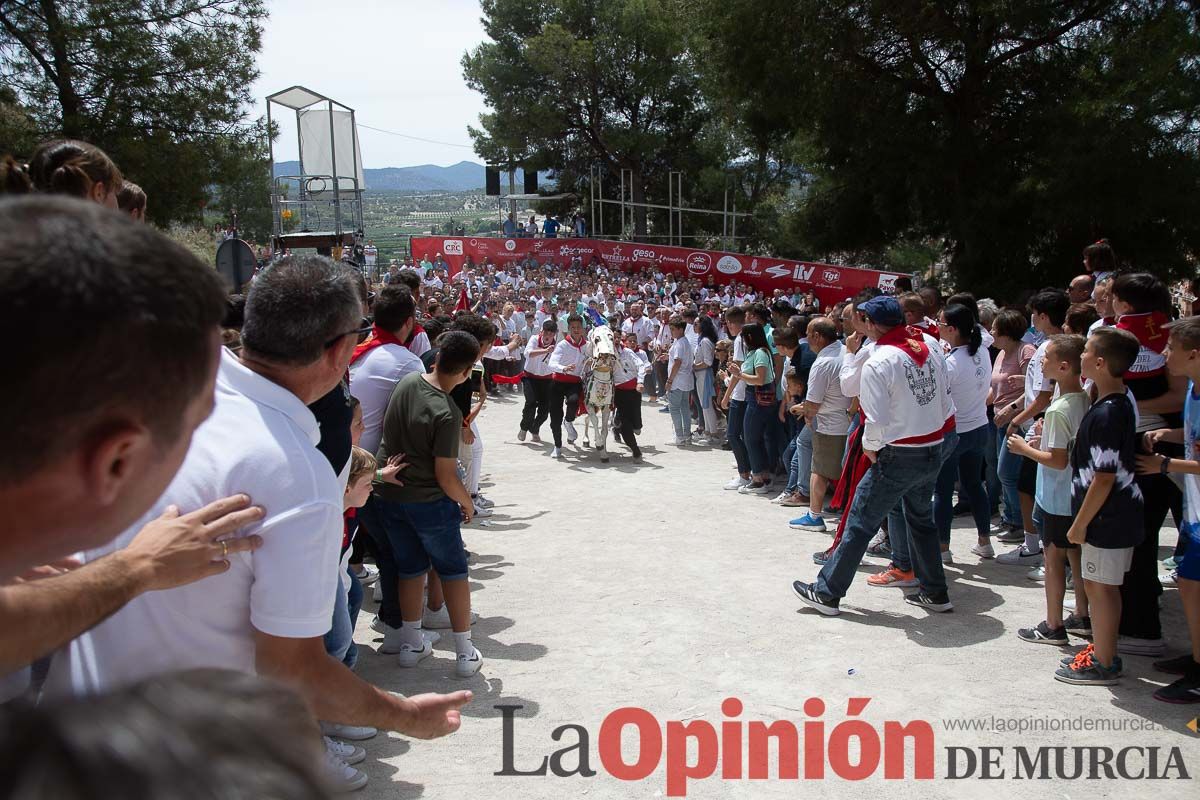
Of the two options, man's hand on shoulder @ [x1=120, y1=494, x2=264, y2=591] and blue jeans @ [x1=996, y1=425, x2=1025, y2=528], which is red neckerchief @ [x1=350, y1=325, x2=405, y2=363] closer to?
man's hand on shoulder @ [x1=120, y1=494, x2=264, y2=591]

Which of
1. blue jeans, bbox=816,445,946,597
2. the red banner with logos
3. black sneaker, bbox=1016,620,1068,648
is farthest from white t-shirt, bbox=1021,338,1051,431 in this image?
the red banner with logos

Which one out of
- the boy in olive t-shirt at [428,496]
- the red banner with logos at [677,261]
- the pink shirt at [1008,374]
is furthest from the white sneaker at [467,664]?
the red banner with logos at [677,261]

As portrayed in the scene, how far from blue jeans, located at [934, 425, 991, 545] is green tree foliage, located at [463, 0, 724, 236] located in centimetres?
3305

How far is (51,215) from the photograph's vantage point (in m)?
0.83

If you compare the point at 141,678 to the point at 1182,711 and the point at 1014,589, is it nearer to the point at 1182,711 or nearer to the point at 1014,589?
the point at 1182,711

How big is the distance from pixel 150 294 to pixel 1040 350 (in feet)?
20.5

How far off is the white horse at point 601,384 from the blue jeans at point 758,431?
217 centimetres

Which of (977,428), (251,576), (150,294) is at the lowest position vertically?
(977,428)

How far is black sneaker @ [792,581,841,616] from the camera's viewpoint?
5.79 metres

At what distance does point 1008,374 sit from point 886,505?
94.9 inches

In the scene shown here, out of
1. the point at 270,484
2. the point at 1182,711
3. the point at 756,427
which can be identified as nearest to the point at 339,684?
the point at 270,484

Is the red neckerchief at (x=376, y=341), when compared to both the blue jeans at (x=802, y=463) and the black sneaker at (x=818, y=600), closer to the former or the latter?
the black sneaker at (x=818, y=600)

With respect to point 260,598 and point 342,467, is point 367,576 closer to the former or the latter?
point 342,467

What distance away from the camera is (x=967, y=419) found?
7.12 meters
